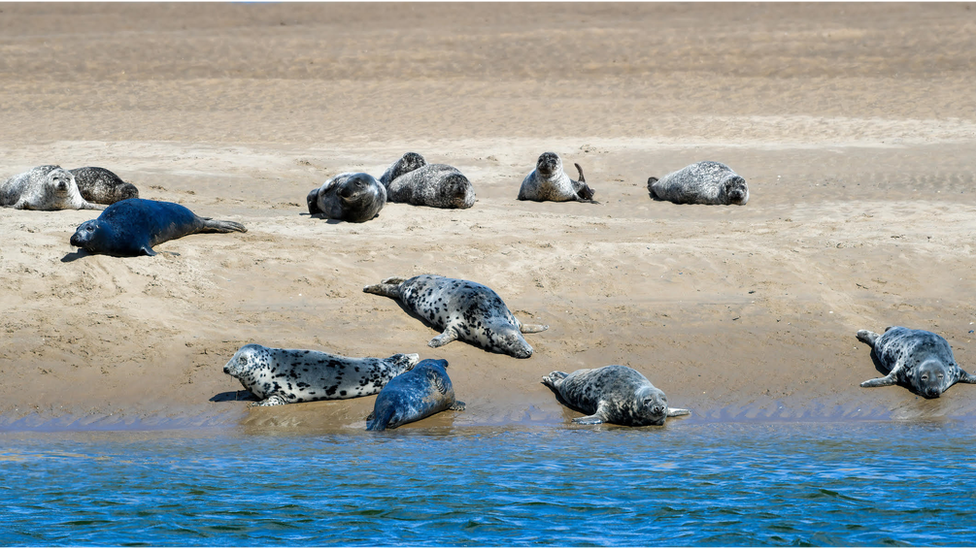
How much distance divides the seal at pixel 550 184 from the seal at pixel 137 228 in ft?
14.7

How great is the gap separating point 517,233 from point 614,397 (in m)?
4.19

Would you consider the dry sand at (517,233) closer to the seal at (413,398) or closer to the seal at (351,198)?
the seal at (413,398)

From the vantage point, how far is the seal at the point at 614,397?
21.0 ft

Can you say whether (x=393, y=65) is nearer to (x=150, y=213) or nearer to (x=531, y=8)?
(x=531, y=8)

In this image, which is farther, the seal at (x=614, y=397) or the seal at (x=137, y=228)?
the seal at (x=137, y=228)

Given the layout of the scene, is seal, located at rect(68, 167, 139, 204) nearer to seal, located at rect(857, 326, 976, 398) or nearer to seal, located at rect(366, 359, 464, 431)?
seal, located at rect(366, 359, 464, 431)

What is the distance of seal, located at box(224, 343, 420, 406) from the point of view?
6762 millimetres

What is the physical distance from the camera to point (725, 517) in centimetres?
441

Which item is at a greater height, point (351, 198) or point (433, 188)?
point (433, 188)

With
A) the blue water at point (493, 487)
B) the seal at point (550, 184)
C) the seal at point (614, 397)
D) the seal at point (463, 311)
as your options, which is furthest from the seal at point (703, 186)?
the blue water at point (493, 487)

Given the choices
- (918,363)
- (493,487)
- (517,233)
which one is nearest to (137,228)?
(517,233)

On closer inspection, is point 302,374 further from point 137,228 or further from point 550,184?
point 550,184

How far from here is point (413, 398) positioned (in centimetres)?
642

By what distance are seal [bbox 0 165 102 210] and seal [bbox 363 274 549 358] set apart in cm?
428
